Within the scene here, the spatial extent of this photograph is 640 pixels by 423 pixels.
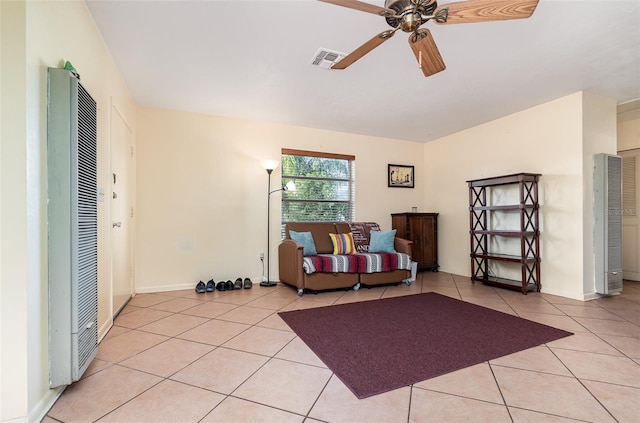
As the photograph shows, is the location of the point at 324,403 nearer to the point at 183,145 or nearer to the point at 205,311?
the point at 205,311

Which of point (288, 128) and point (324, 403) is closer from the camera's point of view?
point (324, 403)

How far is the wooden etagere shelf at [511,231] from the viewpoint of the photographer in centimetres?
374

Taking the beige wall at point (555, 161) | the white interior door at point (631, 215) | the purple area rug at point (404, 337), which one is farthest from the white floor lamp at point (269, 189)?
the white interior door at point (631, 215)

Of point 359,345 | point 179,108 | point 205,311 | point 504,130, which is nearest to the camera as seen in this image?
point 359,345

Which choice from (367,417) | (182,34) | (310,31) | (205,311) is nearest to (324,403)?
(367,417)

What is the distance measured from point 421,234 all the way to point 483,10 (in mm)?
3879

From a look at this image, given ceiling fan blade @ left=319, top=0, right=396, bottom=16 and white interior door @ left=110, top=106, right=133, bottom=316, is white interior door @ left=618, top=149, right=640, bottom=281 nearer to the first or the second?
ceiling fan blade @ left=319, top=0, right=396, bottom=16

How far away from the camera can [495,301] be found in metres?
3.42

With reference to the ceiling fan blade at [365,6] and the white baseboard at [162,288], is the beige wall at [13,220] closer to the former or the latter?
the ceiling fan blade at [365,6]

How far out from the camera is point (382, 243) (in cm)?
437

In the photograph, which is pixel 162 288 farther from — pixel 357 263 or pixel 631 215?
pixel 631 215

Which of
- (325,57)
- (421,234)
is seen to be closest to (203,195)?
(325,57)

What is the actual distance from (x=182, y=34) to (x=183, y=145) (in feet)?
6.38

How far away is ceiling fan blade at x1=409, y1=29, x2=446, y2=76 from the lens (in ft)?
6.11
